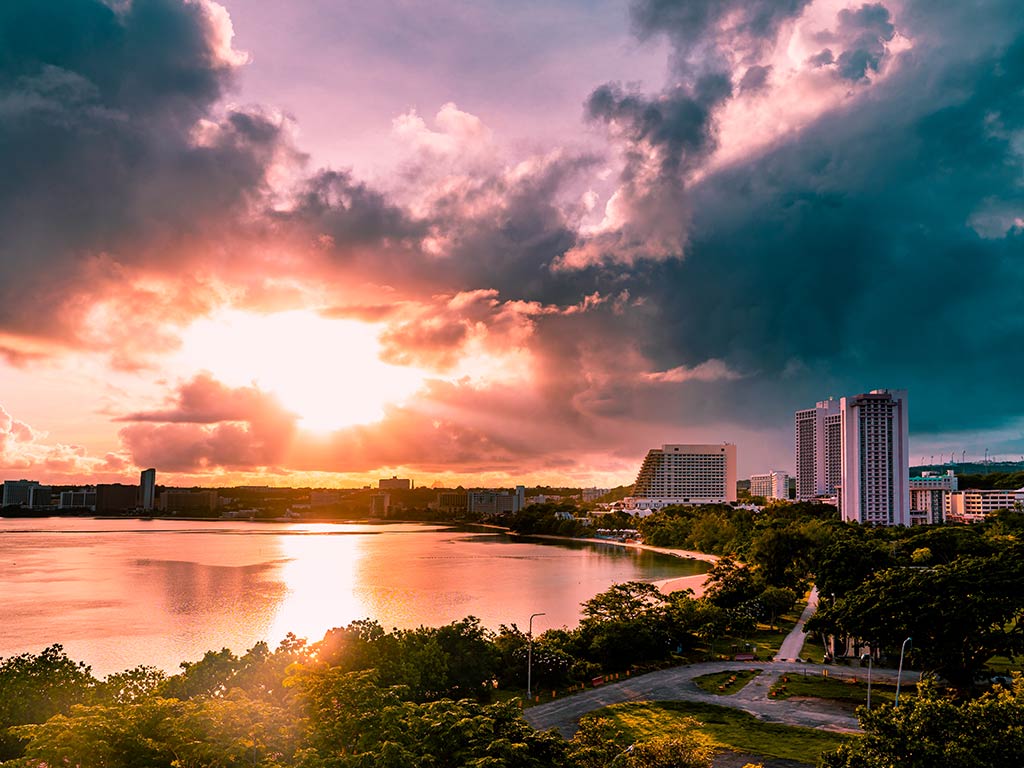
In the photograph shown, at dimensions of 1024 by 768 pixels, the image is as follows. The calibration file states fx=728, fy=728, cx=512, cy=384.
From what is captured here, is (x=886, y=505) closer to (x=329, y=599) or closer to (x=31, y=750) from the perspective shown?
(x=329, y=599)

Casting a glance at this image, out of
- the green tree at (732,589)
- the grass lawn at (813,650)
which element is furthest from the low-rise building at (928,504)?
the grass lawn at (813,650)

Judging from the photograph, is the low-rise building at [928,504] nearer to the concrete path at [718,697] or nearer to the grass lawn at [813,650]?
the grass lawn at [813,650]

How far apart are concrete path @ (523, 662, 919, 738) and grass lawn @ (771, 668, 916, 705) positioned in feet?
2.59

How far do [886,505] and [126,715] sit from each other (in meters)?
146

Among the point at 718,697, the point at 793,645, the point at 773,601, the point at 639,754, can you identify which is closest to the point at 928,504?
the point at 773,601

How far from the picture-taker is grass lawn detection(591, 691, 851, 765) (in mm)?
27734

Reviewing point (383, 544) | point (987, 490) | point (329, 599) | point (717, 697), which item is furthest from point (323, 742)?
point (987, 490)

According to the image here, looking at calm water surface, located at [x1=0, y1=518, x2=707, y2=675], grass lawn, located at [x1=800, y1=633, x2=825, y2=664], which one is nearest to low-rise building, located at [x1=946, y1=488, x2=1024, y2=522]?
calm water surface, located at [x1=0, y1=518, x2=707, y2=675]

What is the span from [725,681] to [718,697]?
105 inches

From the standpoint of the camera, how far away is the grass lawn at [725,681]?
3622 centimetres

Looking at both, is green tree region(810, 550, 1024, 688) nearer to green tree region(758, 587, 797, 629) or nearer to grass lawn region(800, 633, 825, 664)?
grass lawn region(800, 633, 825, 664)

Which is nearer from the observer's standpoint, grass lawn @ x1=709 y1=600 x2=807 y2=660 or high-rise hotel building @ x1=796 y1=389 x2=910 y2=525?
grass lawn @ x1=709 y1=600 x2=807 y2=660

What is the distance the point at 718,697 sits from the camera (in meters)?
35.0

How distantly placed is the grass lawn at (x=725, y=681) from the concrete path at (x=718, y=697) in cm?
36
